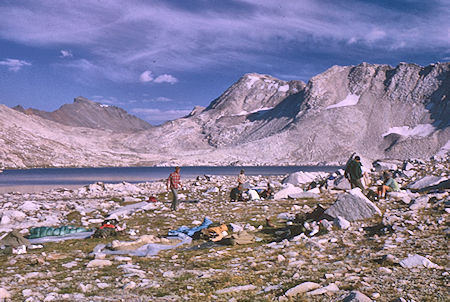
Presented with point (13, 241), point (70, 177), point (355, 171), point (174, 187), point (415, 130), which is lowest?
point (70, 177)

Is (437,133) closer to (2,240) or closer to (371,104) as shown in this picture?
(371,104)

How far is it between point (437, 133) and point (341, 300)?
18403 cm

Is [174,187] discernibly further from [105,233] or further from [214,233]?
[214,233]

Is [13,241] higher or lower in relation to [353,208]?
lower

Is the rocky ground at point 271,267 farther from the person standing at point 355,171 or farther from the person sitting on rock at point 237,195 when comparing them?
the person sitting on rock at point 237,195

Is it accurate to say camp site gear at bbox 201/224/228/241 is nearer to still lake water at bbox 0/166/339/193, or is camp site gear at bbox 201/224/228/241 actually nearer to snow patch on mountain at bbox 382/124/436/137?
still lake water at bbox 0/166/339/193

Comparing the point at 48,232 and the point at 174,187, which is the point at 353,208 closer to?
the point at 174,187

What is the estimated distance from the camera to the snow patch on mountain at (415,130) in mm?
168000

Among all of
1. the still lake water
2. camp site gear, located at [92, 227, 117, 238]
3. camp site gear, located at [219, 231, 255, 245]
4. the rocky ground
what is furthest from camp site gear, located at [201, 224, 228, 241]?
the still lake water

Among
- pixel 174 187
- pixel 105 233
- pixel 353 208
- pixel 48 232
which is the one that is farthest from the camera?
pixel 174 187

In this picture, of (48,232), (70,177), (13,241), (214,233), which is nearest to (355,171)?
(214,233)

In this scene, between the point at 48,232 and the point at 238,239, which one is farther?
the point at 48,232

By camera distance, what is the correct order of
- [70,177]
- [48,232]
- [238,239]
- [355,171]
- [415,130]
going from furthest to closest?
1. [415,130]
2. [70,177]
3. [355,171]
4. [48,232]
5. [238,239]

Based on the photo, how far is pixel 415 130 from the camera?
17362 cm
